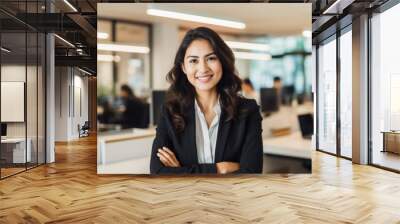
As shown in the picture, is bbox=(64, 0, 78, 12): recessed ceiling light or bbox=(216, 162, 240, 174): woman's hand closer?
bbox=(216, 162, 240, 174): woman's hand

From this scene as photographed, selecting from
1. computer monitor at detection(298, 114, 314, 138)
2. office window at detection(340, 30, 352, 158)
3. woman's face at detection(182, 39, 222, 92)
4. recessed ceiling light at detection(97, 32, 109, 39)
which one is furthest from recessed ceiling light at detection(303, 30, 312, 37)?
office window at detection(340, 30, 352, 158)

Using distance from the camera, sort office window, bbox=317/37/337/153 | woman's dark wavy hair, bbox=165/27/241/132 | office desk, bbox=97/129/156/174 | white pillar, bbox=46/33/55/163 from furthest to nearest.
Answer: office window, bbox=317/37/337/153, white pillar, bbox=46/33/55/163, office desk, bbox=97/129/156/174, woman's dark wavy hair, bbox=165/27/241/132

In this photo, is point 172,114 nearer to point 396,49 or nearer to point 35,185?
point 35,185

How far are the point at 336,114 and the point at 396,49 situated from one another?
2.50 meters

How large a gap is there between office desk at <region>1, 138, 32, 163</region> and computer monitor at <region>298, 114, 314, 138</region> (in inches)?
167

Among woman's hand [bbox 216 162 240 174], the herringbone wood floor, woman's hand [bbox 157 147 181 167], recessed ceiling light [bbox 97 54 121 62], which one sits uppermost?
recessed ceiling light [bbox 97 54 121 62]

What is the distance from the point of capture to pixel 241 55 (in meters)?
5.32

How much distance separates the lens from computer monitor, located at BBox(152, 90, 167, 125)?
17.3ft

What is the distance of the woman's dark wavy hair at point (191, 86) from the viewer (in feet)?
17.0

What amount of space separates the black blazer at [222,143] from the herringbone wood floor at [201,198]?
23 cm

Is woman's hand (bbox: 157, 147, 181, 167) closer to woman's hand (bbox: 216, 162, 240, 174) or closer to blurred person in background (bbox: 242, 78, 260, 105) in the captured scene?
woman's hand (bbox: 216, 162, 240, 174)

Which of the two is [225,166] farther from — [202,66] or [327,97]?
[327,97]

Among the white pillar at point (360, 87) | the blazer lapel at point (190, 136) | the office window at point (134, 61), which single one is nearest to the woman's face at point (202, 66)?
the blazer lapel at point (190, 136)

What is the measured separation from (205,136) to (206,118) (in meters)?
0.23
